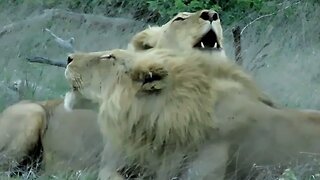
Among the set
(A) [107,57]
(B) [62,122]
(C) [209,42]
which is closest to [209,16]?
(C) [209,42]

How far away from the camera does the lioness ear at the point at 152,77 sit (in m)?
4.40

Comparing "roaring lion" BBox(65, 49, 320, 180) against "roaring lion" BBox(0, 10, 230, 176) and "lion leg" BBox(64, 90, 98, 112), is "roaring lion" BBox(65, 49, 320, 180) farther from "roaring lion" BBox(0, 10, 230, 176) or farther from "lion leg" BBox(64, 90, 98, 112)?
"roaring lion" BBox(0, 10, 230, 176)

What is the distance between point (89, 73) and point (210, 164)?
0.84m

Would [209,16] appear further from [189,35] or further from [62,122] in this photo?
[62,122]

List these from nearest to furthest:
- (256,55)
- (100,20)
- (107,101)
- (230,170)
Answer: (230,170) → (107,101) → (256,55) → (100,20)

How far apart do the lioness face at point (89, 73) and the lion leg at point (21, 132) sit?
88 cm

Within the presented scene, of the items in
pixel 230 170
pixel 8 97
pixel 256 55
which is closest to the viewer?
pixel 230 170

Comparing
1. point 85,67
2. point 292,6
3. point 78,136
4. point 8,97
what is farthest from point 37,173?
point 292,6

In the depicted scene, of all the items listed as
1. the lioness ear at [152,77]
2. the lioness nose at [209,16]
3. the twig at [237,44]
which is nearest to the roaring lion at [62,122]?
the lioness nose at [209,16]

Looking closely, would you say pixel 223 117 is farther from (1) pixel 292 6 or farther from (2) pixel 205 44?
(1) pixel 292 6

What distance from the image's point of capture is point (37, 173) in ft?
16.7

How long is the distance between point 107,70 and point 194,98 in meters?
0.53

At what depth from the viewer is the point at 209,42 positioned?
17.4ft

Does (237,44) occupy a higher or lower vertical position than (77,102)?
lower
